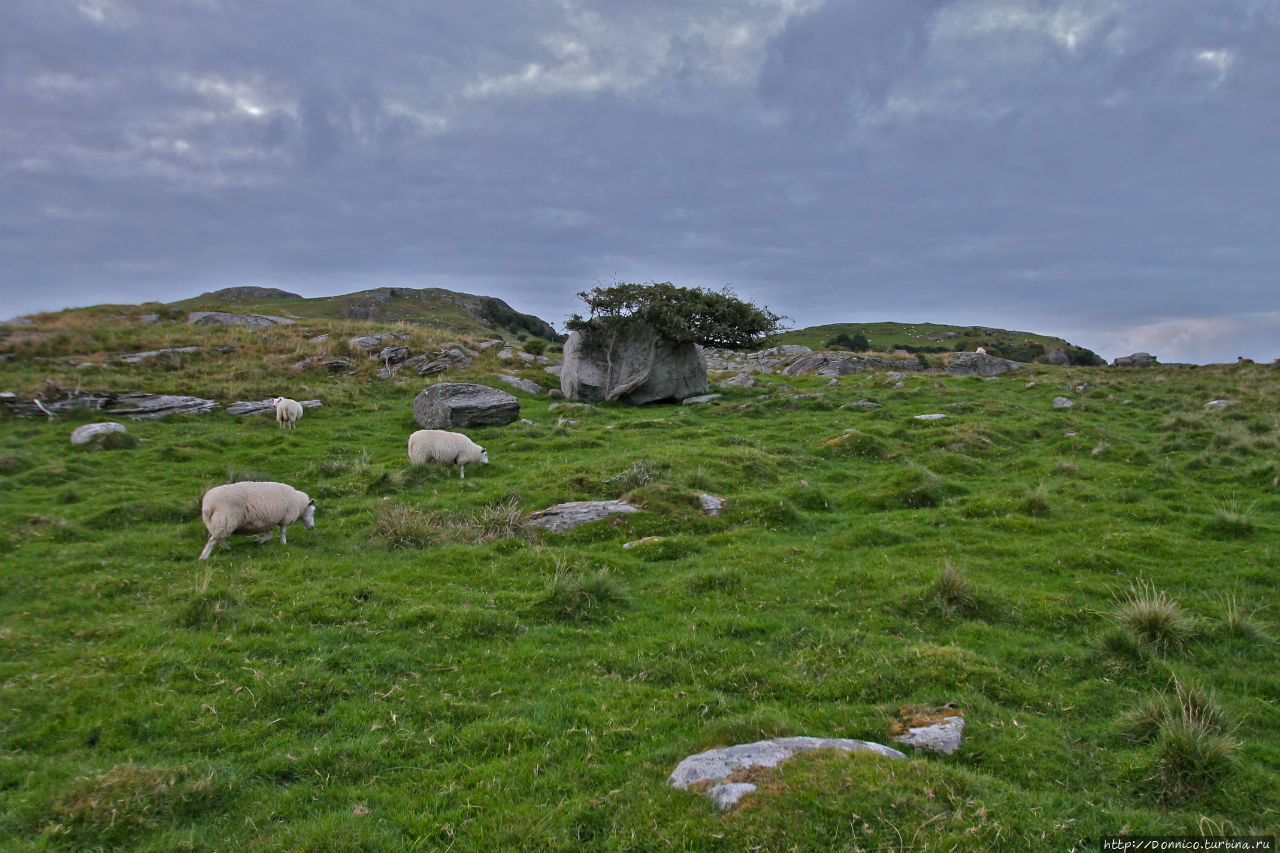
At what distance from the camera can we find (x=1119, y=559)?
11852mm

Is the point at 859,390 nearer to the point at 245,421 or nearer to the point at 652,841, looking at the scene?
the point at 245,421

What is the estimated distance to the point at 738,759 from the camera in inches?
231

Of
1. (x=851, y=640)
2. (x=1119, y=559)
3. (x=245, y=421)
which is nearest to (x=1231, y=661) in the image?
(x=1119, y=559)

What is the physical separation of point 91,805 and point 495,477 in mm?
13496

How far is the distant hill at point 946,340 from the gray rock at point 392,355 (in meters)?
49.8

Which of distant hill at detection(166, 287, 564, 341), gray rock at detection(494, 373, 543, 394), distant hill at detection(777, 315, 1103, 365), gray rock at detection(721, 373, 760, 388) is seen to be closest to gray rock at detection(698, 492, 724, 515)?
gray rock at detection(494, 373, 543, 394)

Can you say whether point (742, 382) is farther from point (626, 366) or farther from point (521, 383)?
point (521, 383)

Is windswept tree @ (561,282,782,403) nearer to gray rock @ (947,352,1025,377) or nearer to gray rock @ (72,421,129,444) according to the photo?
gray rock @ (72,421,129,444)

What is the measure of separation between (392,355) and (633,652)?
35.6m

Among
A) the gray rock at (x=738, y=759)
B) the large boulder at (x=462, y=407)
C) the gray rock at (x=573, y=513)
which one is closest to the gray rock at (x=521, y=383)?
the large boulder at (x=462, y=407)

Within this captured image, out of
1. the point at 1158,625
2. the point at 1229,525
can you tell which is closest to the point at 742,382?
the point at 1229,525

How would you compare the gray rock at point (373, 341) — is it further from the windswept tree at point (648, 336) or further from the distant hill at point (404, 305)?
the distant hill at point (404, 305)

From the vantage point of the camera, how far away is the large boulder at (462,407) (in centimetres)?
2597

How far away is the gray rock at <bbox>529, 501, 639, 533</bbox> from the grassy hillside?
0.56m
